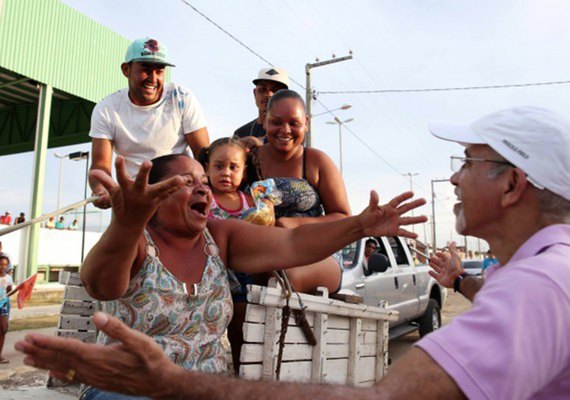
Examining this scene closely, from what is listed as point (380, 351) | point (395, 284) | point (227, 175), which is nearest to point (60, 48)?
point (395, 284)

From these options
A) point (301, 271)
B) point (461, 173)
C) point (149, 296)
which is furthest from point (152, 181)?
point (461, 173)

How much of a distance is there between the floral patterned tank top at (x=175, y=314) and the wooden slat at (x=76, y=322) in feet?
4.36

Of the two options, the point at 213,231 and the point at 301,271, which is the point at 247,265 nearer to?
the point at 213,231

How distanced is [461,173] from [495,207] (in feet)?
0.68

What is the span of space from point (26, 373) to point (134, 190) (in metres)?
5.15

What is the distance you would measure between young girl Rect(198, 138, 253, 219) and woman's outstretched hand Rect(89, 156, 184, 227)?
1501 mm

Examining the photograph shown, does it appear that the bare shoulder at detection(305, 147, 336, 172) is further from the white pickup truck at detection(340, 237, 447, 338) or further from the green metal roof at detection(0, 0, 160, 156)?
the green metal roof at detection(0, 0, 160, 156)

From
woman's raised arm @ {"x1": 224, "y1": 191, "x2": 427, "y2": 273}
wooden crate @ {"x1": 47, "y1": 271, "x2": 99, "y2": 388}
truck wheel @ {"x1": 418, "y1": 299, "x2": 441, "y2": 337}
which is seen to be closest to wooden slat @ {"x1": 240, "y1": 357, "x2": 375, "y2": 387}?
woman's raised arm @ {"x1": 224, "y1": 191, "x2": 427, "y2": 273}

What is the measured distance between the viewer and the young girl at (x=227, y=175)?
3143mm

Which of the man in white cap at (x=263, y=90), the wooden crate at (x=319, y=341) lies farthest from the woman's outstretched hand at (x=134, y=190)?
the man in white cap at (x=263, y=90)

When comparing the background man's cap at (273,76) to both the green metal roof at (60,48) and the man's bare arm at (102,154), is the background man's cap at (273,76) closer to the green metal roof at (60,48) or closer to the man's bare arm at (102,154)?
the man's bare arm at (102,154)

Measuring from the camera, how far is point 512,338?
1042 mm

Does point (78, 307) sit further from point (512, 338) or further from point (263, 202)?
point (512, 338)


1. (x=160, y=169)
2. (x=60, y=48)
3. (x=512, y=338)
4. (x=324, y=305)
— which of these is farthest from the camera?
(x=60, y=48)
